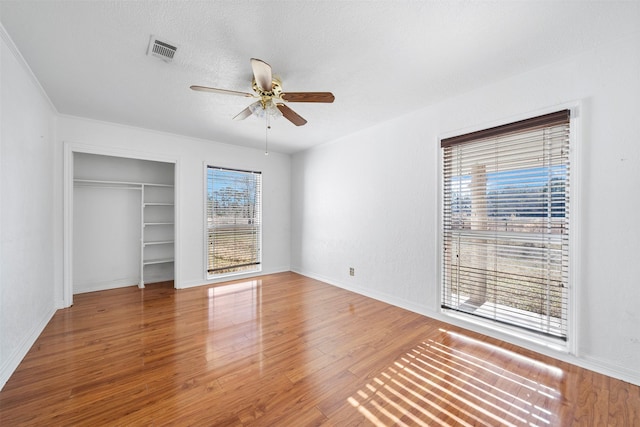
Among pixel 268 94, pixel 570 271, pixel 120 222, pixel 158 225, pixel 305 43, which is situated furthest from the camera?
pixel 158 225

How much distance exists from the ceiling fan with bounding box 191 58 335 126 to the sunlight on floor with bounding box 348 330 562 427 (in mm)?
2280

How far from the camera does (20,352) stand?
83.8 inches

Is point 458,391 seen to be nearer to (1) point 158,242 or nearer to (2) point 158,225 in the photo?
(1) point 158,242

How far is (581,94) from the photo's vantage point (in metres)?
2.09

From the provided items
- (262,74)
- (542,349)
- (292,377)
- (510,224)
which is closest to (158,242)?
(292,377)

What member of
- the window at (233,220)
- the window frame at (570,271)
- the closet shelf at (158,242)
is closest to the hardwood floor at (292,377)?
the window frame at (570,271)

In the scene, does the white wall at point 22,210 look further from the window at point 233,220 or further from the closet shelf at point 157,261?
the window at point 233,220

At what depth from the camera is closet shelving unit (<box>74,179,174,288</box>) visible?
13.9 ft

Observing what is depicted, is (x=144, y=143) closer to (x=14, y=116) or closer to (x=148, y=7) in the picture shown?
(x=14, y=116)

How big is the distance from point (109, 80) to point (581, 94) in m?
4.18

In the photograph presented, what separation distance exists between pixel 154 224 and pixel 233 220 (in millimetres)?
1281

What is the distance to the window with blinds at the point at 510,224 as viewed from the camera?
7.23 ft

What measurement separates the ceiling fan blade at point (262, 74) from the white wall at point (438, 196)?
6.44ft

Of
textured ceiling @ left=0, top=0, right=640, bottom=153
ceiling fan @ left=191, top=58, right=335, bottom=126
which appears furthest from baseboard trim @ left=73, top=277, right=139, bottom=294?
ceiling fan @ left=191, top=58, right=335, bottom=126
